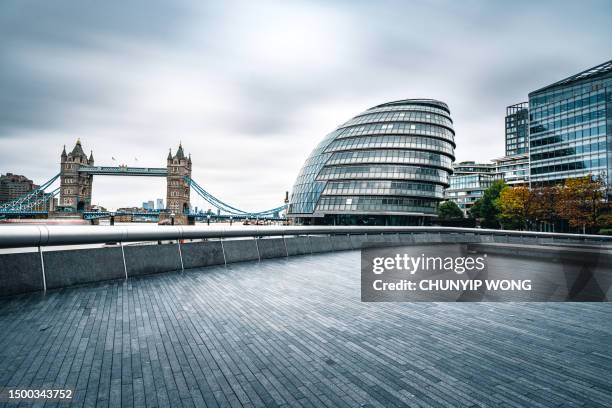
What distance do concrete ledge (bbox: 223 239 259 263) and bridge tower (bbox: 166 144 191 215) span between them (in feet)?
488

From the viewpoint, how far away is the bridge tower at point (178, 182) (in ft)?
511

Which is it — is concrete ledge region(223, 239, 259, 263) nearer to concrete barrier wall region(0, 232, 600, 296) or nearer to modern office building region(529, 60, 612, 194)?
concrete barrier wall region(0, 232, 600, 296)

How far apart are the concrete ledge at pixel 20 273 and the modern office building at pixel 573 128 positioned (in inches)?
2860

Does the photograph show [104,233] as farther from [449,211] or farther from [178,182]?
[178,182]

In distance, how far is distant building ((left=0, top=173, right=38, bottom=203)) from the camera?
155 m

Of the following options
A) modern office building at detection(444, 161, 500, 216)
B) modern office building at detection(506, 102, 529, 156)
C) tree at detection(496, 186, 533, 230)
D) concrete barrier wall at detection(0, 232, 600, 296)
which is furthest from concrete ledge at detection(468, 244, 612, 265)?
modern office building at detection(506, 102, 529, 156)

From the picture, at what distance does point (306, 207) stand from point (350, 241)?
42470 millimetres

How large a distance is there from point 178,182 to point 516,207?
144 m

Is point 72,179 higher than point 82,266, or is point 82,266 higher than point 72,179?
point 72,179

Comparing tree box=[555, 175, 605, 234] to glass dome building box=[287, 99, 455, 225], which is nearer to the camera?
tree box=[555, 175, 605, 234]

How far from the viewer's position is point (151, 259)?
9.53 metres

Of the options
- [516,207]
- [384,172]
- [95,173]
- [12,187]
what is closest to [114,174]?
[95,173]

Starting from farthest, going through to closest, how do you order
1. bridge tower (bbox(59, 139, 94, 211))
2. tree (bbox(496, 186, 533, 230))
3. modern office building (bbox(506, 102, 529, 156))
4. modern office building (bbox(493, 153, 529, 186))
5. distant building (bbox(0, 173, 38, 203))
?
modern office building (bbox(506, 102, 529, 156)) → distant building (bbox(0, 173, 38, 203)) → bridge tower (bbox(59, 139, 94, 211)) → modern office building (bbox(493, 153, 529, 186)) → tree (bbox(496, 186, 533, 230))

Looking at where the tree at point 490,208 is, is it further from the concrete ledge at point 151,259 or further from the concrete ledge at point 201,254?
the concrete ledge at point 151,259
